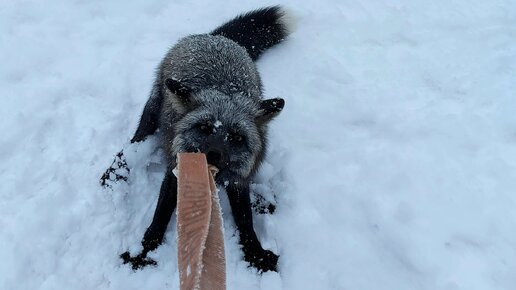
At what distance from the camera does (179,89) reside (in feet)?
13.3

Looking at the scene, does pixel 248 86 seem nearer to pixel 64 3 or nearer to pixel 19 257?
pixel 19 257

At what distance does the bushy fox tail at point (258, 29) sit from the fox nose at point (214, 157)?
2906 millimetres

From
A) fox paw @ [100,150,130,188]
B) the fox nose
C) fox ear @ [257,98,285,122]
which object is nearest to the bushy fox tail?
fox ear @ [257,98,285,122]

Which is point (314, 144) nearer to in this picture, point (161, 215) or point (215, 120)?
point (215, 120)

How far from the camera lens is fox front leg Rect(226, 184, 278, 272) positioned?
4238mm

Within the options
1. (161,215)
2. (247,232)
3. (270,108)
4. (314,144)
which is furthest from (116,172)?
(314,144)

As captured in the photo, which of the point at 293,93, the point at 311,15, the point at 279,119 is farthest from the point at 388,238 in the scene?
the point at 311,15

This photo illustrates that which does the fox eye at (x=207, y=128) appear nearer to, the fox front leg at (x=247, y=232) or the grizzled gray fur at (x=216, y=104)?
the grizzled gray fur at (x=216, y=104)

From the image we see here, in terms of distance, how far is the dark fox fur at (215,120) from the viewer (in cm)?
390

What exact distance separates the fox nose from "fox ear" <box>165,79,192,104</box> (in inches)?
28.8

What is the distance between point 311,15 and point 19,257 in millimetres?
5293

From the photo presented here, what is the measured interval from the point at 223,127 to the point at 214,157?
0.31m

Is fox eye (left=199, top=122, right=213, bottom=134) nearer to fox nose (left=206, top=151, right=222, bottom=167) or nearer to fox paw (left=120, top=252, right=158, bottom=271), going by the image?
fox nose (left=206, top=151, right=222, bottom=167)

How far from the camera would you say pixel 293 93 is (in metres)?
5.98
